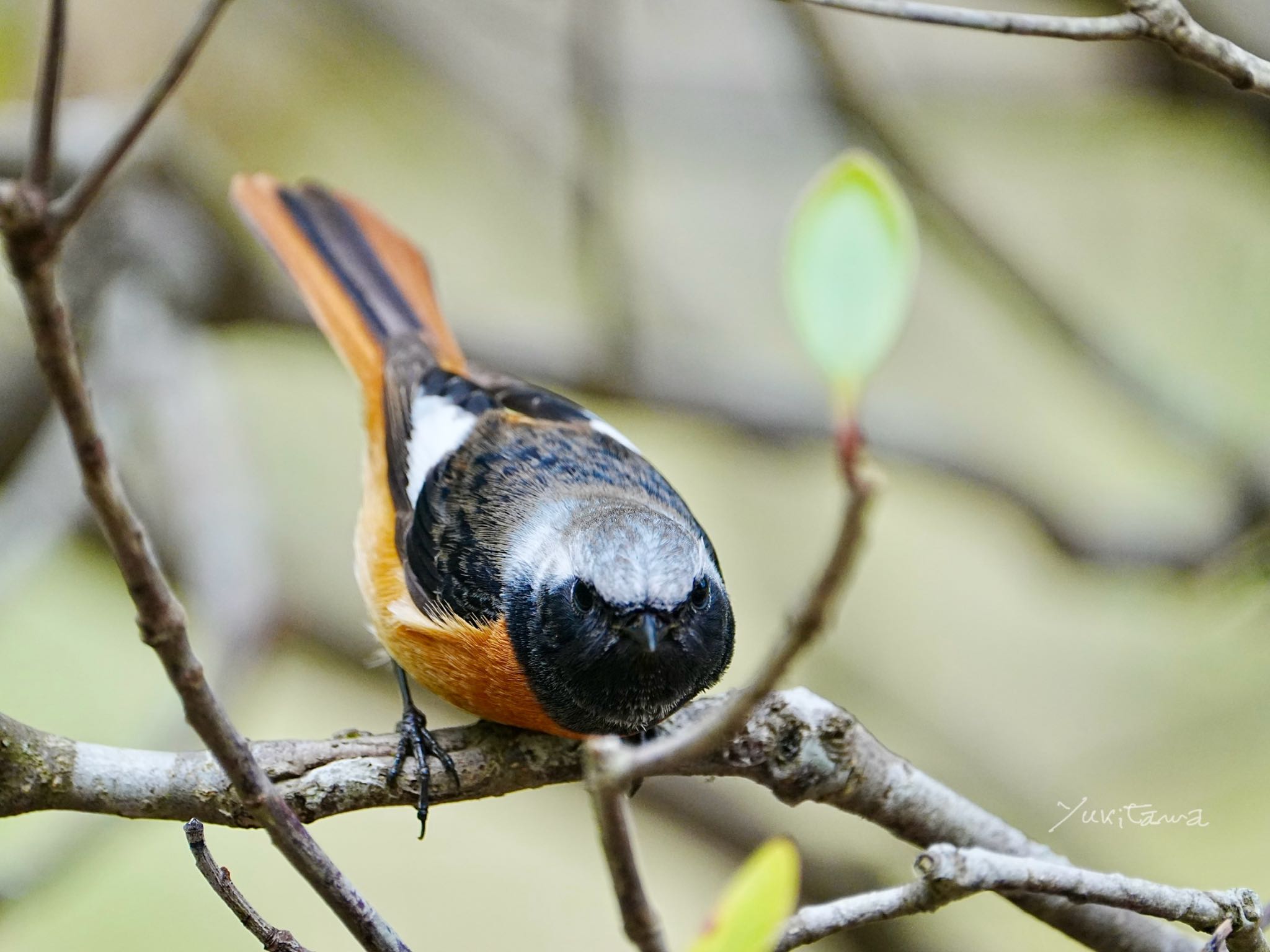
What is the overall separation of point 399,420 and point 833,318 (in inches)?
106

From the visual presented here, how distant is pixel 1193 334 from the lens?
4.88 meters

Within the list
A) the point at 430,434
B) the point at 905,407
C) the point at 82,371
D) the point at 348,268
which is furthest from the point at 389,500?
the point at 82,371

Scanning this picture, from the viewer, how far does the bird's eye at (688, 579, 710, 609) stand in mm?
2354

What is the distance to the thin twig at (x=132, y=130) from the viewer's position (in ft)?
2.97

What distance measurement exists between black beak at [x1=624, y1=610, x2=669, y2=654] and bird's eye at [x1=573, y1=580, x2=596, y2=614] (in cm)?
10

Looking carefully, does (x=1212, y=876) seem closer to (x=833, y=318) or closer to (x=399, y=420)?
(x=399, y=420)

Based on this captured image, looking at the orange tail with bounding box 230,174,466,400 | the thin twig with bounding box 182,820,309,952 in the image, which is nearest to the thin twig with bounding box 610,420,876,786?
the thin twig with bounding box 182,820,309,952

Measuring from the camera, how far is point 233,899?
1.45 metres

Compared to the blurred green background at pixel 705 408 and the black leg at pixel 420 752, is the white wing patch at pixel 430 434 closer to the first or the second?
the black leg at pixel 420 752

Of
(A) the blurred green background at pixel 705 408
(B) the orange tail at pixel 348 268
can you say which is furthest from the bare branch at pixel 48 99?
(B) the orange tail at pixel 348 268

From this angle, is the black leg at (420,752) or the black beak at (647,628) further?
the black beak at (647,628)

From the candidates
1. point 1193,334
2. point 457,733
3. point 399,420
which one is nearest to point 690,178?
point 1193,334

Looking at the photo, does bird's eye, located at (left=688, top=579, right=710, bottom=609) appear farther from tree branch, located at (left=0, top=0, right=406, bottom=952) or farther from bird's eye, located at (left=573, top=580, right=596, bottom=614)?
tree branch, located at (left=0, top=0, right=406, bottom=952)

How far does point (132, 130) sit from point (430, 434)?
2295 millimetres
